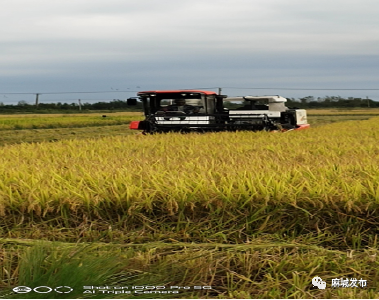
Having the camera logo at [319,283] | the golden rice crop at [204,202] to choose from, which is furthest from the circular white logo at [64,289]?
the camera logo at [319,283]

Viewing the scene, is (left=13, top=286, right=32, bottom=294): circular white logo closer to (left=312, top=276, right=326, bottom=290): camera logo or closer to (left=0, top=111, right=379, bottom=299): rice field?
(left=0, top=111, right=379, bottom=299): rice field

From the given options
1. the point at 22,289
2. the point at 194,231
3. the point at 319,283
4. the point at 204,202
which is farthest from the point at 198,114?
the point at 22,289

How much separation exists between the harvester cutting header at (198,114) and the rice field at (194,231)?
7874 millimetres

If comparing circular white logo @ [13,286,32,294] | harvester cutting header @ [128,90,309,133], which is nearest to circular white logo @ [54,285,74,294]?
circular white logo @ [13,286,32,294]

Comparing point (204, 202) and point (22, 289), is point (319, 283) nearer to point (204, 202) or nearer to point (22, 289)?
point (204, 202)

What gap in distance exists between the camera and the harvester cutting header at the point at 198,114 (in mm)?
13133

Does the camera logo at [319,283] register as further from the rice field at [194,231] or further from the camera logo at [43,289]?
the camera logo at [43,289]

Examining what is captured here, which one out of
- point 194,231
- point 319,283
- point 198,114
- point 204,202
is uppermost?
point 198,114

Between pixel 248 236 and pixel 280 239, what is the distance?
25 cm

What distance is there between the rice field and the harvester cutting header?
787 cm

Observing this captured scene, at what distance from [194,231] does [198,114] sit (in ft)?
29.9

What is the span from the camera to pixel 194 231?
4172mm

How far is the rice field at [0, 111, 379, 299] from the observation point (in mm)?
3475

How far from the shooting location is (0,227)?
14.3ft
